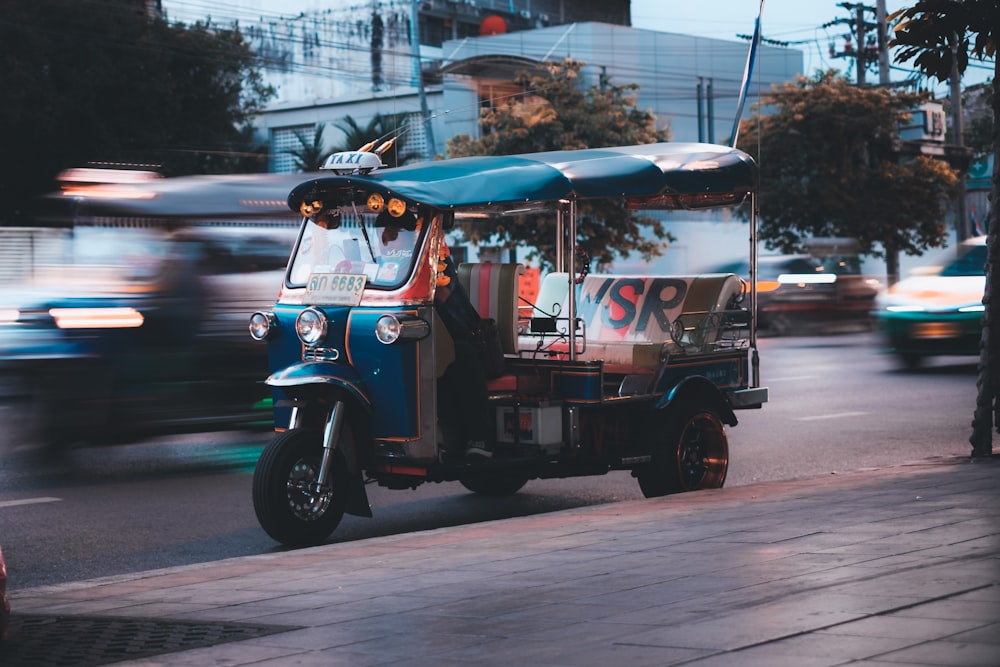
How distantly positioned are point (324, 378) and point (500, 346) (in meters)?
1.31

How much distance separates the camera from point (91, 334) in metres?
11.5

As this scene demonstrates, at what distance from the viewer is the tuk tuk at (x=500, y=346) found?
856cm

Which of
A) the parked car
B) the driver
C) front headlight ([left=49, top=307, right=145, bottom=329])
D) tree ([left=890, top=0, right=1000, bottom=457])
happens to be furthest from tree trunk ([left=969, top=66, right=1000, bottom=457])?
the parked car

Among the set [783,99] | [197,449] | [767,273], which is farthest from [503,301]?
[783,99]

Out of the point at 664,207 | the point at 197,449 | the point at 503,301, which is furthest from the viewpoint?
the point at 197,449

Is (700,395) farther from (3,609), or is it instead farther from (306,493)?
(3,609)

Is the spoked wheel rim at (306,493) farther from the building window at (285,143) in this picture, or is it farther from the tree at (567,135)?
the building window at (285,143)

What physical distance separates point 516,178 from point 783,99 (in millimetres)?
32005

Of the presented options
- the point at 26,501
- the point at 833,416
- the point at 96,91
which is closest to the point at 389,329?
the point at 26,501

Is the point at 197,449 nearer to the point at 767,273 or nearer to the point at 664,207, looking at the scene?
the point at 664,207

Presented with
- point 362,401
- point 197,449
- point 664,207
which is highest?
point 664,207

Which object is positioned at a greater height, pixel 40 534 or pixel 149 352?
pixel 149 352

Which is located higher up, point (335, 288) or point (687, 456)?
point (335, 288)

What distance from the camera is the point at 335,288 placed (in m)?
8.99
